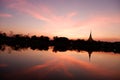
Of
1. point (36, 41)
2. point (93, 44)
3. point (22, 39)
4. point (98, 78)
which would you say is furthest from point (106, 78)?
point (22, 39)

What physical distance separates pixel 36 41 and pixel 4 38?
26962 millimetres

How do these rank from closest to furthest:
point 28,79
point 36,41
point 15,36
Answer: point 28,79
point 36,41
point 15,36

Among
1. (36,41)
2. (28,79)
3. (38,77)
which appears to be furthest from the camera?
(36,41)

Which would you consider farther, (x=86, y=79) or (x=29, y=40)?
(x=29, y=40)

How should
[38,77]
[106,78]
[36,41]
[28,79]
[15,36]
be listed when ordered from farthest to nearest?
1. [15,36]
2. [36,41]
3. [106,78]
4. [38,77]
5. [28,79]

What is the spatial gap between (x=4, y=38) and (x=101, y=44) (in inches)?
3252

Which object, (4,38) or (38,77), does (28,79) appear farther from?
(4,38)

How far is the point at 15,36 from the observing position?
193875 mm

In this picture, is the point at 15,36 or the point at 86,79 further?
the point at 15,36

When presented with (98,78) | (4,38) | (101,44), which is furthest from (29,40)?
(98,78)

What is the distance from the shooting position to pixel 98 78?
86.6 ft

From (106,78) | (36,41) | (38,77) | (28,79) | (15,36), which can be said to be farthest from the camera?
(15,36)

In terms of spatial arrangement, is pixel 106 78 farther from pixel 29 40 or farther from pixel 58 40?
pixel 29 40

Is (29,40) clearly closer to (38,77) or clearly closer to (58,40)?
(58,40)
